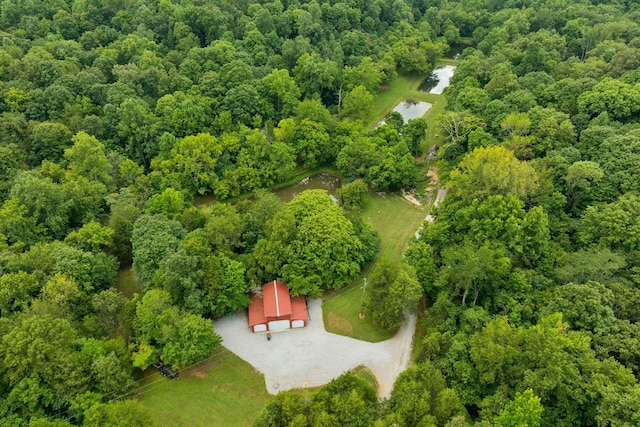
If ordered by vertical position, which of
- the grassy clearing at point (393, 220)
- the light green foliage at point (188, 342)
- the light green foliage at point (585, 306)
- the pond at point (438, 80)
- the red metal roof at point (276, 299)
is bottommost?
the grassy clearing at point (393, 220)

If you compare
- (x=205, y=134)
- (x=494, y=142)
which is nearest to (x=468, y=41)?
(x=494, y=142)

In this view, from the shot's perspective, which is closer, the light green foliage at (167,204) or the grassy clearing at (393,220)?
the light green foliage at (167,204)

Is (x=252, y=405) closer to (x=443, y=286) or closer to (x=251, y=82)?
(x=443, y=286)

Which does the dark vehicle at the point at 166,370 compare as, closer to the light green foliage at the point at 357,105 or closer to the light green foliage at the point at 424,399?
the light green foliage at the point at 424,399

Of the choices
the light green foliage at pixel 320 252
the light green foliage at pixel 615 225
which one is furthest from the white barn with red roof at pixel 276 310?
the light green foliage at pixel 615 225

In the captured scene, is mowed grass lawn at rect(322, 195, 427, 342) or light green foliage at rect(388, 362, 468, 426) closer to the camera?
light green foliage at rect(388, 362, 468, 426)

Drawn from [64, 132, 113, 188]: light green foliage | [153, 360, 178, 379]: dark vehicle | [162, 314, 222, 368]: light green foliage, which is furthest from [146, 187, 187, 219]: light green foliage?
[153, 360, 178, 379]: dark vehicle

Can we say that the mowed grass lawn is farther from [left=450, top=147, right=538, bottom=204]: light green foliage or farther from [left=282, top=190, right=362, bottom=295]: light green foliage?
[left=450, top=147, right=538, bottom=204]: light green foliage
